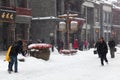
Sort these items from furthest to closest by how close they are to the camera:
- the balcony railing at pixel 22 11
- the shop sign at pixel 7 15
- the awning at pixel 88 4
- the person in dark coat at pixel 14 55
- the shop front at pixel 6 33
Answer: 1. the awning at pixel 88 4
2. the balcony railing at pixel 22 11
3. the shop front at pixel 6 33
4. the shop sign at pixel 7 15
5. the person in dark coat at pixel 14 55

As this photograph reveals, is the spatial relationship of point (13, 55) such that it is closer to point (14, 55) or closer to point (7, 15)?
point (14, 55)

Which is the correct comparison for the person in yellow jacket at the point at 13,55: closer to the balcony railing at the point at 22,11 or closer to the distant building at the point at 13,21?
the distant building at the point at 13,21

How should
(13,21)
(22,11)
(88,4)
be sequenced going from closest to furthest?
(13,21) < (22,11) < (88,4)

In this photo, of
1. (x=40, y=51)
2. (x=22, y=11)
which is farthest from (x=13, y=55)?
(x=22, y=11)

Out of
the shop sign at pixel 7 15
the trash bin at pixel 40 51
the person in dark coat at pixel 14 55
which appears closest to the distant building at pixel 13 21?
the shop sign at pixel 7 15

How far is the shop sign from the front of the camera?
33.8 metres

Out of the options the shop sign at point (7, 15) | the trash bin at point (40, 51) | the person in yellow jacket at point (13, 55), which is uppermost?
the shop sign at point (7, 15)

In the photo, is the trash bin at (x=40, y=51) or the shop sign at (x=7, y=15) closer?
the trash bin at (x=40, y=51)

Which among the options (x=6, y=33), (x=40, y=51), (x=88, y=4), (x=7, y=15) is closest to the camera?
→ (x=40, y=51)

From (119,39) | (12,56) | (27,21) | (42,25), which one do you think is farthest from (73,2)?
(12,56)

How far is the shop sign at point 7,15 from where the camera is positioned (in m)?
33.8

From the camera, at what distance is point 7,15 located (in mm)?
34500

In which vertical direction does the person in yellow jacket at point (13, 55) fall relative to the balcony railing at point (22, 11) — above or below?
below

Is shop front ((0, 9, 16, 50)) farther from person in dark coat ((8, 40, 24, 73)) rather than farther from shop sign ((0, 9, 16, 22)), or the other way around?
person in dark coat ((8, 40, 24, 73))
